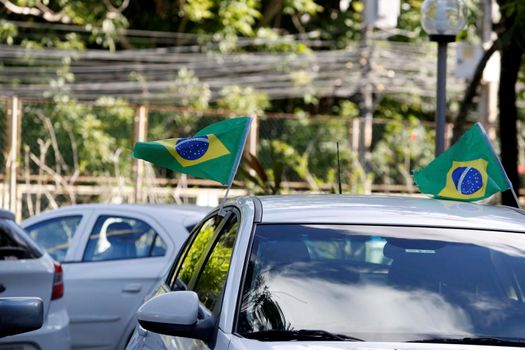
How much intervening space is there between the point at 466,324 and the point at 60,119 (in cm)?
1662

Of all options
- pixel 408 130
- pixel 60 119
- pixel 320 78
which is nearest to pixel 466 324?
pixel 60 119

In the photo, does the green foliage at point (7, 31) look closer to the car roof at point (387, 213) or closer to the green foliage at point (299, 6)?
the green foliage at point (299, 6)

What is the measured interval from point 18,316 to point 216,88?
23184 millimetres

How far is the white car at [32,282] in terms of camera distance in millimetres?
7395

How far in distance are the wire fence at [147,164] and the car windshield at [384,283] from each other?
24.5 feet

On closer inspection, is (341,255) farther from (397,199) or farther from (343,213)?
(397,199)

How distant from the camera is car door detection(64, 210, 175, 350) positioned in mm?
9875

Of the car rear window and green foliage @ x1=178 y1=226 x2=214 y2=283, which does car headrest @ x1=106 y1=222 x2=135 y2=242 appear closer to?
the car rear window

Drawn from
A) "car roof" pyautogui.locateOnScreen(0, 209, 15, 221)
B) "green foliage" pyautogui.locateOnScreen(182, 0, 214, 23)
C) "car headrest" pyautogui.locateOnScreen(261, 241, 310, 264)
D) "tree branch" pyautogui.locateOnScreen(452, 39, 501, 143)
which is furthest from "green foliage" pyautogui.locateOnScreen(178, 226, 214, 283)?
"green foliage" pyautogui.locateOnScreen(182, 0, 214, 23)

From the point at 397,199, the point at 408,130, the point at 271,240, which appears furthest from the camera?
the point at 408,130

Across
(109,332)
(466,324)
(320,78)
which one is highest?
(320,78)

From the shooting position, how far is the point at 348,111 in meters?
30.0

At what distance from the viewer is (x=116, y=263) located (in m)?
10.2

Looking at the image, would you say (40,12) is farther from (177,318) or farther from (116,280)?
(177,318)
